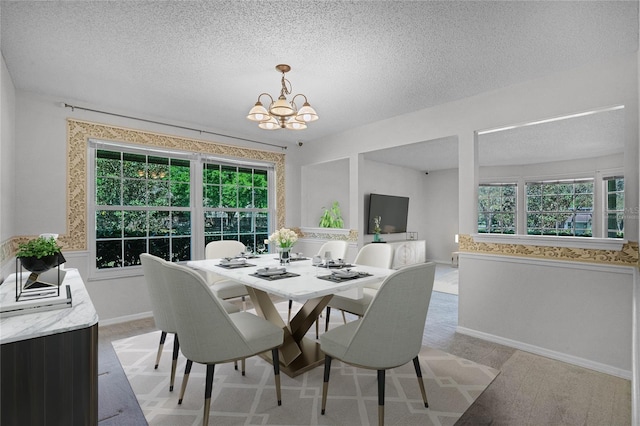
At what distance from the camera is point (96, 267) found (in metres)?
3.79

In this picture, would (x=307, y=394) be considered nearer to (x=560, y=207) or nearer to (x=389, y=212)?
(x=560, y=207)

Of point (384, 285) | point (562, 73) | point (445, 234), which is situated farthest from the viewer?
point (445, 234)

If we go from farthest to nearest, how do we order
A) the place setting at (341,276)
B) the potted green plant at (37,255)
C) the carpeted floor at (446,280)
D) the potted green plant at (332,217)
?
the potted green plant at (332,217)
the carpeted floor at (446,280)
the place setting at (341,276)
the potted green plant at (37,255)

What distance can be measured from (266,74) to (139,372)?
271 cm

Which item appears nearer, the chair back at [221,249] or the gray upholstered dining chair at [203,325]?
the gray upholstered dining chair at [203,325]

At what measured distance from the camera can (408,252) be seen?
7.46m

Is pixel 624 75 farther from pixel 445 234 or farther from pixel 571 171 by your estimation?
pixel 445 234

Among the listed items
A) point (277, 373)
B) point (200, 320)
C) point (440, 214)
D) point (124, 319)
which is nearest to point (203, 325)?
point (200, 320)

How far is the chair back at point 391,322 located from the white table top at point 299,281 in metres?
0.38

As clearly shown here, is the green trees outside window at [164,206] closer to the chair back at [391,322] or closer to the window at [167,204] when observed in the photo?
the window at [167,204]

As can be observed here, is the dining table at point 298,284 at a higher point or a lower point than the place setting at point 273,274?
lower

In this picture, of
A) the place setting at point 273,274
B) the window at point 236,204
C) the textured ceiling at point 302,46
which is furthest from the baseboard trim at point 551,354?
the window at point 236,204

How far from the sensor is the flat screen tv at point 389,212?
6.77m

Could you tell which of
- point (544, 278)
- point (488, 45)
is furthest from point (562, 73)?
point (544, 278)
